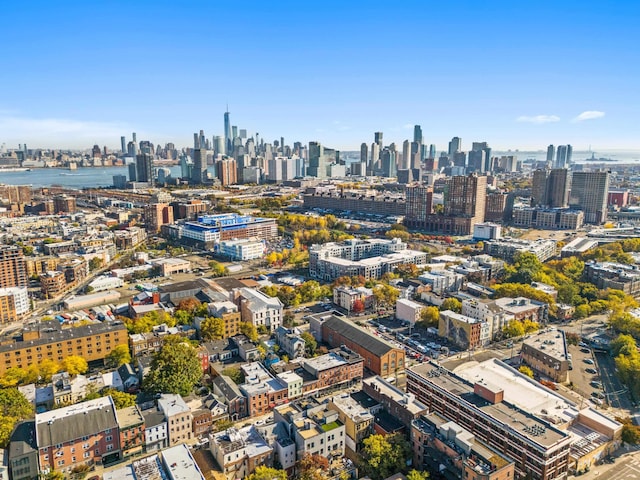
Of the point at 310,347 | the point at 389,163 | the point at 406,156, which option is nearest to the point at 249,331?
the point at 310,347

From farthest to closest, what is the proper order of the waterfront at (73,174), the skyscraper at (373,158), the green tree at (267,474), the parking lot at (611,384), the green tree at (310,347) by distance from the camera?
the skyscraper at (373,158) < the waterfront at (73,174) < the green tree at (310,347) < the parking lot at (611,384) < the green tree at (267,474)

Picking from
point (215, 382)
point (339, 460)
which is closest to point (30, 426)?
point (215, 382)

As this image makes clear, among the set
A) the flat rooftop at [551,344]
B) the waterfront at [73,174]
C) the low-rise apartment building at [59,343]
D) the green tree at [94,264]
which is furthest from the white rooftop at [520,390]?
the waterfront at [73,174]

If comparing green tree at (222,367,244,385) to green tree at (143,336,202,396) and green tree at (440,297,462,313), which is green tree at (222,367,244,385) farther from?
green tree at (440,297,462,313)

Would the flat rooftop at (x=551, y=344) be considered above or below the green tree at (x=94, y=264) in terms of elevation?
above

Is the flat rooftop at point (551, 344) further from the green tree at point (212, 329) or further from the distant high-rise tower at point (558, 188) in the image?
the distant high-rise tower at point (558, 188)

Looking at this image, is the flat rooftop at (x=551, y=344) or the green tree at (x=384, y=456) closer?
the green tree at (x=384, y=456)

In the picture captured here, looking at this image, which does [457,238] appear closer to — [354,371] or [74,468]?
[354,371]
